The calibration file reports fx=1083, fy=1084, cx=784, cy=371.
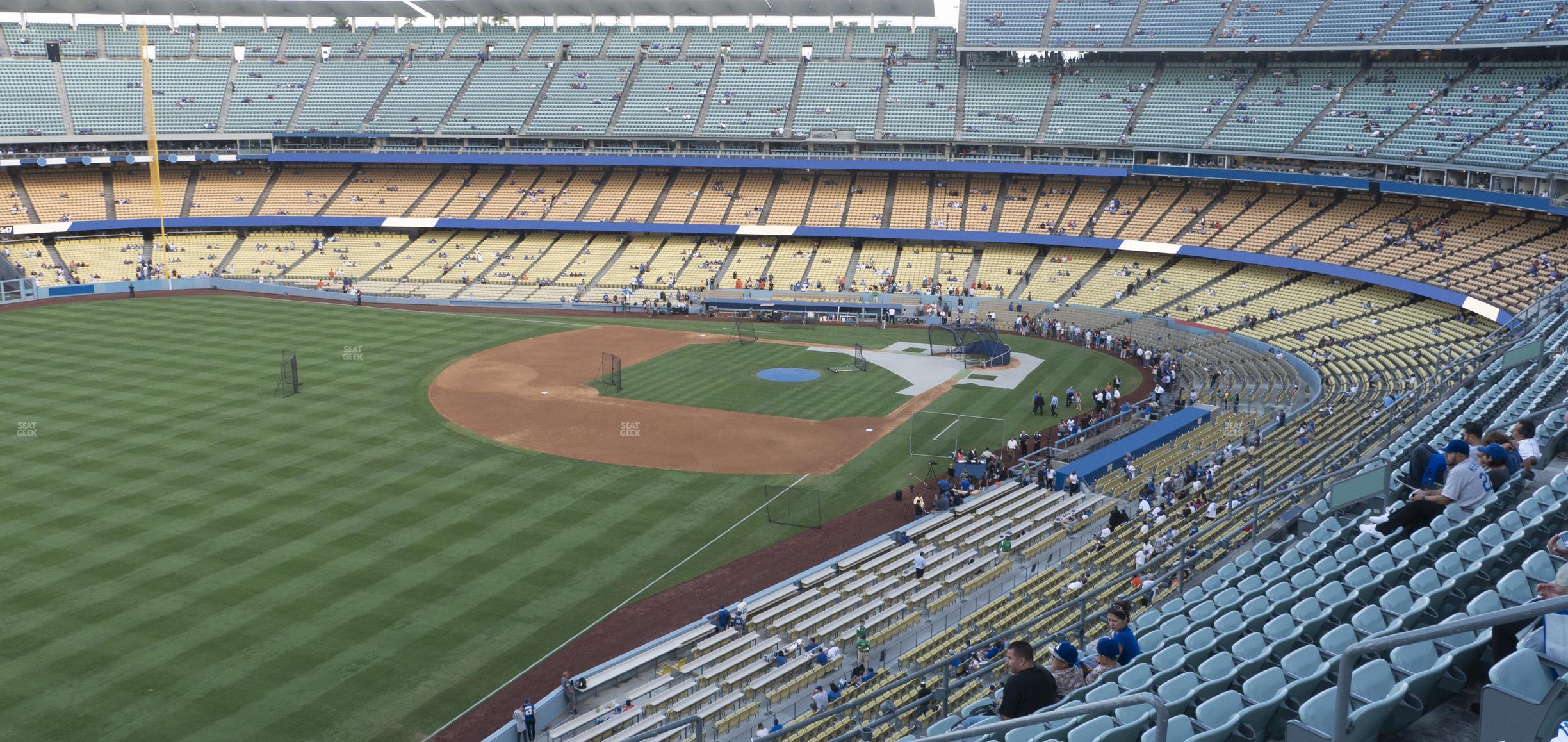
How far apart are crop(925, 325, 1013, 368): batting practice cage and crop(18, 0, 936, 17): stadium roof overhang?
34.9 meters

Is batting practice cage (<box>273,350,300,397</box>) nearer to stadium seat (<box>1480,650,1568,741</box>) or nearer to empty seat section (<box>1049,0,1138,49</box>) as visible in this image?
stadium seat (<box>1480,650,1568,741</box>)

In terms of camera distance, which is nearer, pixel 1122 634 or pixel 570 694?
pixel 1122 634

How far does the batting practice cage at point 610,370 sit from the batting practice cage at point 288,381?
11.6 meters

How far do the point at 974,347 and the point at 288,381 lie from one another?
97.7 feet

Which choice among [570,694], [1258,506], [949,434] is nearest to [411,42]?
[949,434]

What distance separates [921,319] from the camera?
204 ft

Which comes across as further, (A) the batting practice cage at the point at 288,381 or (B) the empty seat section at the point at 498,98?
(B) the empty seat section at the point at 498,98

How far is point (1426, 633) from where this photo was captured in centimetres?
570

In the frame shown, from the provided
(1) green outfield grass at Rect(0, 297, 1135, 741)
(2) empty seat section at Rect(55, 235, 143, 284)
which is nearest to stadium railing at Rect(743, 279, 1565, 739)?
(1) green outfield grass at Rect(0, 297, 1135, 741)

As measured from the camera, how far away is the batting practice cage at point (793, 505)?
30.0m

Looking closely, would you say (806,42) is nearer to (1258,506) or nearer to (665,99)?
(665,99)

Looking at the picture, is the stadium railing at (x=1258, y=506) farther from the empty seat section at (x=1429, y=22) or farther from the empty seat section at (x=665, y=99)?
the empty seat section at (x=665, y=99)

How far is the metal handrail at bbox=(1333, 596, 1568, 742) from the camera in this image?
5262 millimetres

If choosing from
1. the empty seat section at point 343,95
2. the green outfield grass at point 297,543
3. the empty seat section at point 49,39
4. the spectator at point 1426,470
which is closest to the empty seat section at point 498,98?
the empty seat section at point 343,95
